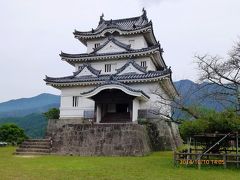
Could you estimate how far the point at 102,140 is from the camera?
59.5 ft

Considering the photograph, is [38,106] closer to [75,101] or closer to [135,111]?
[75,101]

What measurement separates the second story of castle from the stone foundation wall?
23.7 feet

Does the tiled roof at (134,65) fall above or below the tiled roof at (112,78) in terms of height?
above

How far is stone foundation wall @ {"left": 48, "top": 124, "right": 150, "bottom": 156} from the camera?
17.6 m

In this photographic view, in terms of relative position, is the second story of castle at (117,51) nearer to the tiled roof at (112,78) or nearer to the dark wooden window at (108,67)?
the dark wooden window at (108,67)

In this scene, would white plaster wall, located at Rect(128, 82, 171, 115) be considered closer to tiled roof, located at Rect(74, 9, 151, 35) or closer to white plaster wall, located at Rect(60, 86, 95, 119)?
white plaster wall, located at Rect(60, 86, 95, 119)

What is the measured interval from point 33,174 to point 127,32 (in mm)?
18522

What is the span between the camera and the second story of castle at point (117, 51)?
2506cm

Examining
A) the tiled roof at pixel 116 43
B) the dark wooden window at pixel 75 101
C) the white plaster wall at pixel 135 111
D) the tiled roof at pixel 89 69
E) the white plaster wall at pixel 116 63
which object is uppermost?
the tiled roof at pixel 116 43

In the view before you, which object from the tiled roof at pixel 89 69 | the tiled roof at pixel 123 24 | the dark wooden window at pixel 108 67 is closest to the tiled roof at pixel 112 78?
the tiled roof at pixel 89 69

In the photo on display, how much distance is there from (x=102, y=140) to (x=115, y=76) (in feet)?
25.5

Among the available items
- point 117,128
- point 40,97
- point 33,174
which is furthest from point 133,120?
point 40,97

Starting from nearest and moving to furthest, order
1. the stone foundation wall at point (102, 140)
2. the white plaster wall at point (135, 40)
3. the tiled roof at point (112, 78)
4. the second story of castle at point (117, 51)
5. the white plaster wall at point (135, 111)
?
the stone foundation wall at point (102, 140) < the white plaster wall at point (135, 111) < the tiled roof at point (112, 78) < the second story of castle at point (117, 51) < the white plaster wall at point (135, 40)

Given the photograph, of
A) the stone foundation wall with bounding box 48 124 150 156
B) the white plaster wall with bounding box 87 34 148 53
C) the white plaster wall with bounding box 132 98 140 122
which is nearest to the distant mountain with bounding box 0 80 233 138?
the white plaster wall with bounding box 132 98 140 122
